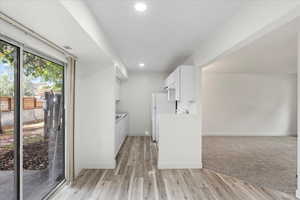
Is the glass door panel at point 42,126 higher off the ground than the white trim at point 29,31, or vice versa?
the white trim at point 29,31

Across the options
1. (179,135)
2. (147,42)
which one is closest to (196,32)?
(147,42)

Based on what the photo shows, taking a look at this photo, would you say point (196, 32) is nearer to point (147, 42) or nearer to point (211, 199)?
point (147, 42)

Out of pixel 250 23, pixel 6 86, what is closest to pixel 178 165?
pixel 250 23

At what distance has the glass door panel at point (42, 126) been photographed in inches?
89.0

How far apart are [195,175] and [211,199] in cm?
86

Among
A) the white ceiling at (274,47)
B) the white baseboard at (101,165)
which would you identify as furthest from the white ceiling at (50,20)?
the white ceiling at (274,47)

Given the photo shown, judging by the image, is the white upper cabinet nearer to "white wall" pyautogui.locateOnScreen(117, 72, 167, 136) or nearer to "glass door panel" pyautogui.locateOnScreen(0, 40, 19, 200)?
"glass door panel" pyautogui.locateOnScreen(0, 40, 19, 200)

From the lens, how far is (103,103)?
3.85 metres

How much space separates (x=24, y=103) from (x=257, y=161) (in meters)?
4.70

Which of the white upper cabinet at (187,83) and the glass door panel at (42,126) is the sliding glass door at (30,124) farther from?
the white upper cabinet at (187,83)

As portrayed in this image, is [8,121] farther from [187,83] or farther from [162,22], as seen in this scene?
[187,83]

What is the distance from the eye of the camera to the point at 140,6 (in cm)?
220

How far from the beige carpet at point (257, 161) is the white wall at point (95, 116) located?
221cm

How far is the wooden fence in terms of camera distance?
1.80 metres
